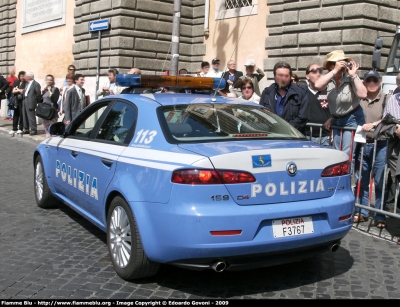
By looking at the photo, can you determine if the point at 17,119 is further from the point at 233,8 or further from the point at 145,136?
the point at 145,136

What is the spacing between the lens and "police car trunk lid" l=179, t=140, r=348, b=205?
12.7ft

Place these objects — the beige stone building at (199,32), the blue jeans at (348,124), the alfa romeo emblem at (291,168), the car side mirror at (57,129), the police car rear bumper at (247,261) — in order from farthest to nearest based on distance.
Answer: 1. the beige stone building at (199,32)
2. the blue jeans at (348,124)
3. the car side mirror at (57,129)
4. the alfa romeo emblem at (291,168)
5. the police car rear bumper at (247,261)

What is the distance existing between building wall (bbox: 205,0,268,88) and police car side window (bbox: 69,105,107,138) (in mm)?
9145

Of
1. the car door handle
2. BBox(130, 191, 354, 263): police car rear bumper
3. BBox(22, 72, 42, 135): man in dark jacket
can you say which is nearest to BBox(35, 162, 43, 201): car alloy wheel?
the car door handle

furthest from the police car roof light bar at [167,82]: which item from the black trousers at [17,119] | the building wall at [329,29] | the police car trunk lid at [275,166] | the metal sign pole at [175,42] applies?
the black trousers at [17,119]

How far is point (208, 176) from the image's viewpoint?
150 inches

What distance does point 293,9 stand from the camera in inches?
535

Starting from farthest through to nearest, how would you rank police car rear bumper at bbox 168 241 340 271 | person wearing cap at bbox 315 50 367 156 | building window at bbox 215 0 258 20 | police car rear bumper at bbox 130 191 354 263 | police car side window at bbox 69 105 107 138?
building window at bbox 215 0 258 20 < person wearing cap at bbox 315 50 367 156 < police car side window at bbox 69 105 107 138 < police car rear bumper at bbox 168 241 340 271 < police car rear bumper at bbox 130 191 354 263

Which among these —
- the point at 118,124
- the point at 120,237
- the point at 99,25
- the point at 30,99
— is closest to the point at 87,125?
the point at 118,124

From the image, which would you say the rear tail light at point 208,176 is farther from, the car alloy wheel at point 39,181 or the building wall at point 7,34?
the building wall at point 7,34

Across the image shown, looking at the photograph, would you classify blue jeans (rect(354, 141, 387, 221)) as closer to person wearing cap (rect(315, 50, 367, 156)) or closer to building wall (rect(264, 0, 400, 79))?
person wearing cap (rect(315, 50, 367, 156))

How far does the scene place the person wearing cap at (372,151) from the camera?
6195 mm

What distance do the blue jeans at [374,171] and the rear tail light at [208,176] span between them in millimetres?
2867

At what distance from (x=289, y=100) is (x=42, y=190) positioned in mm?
3208
